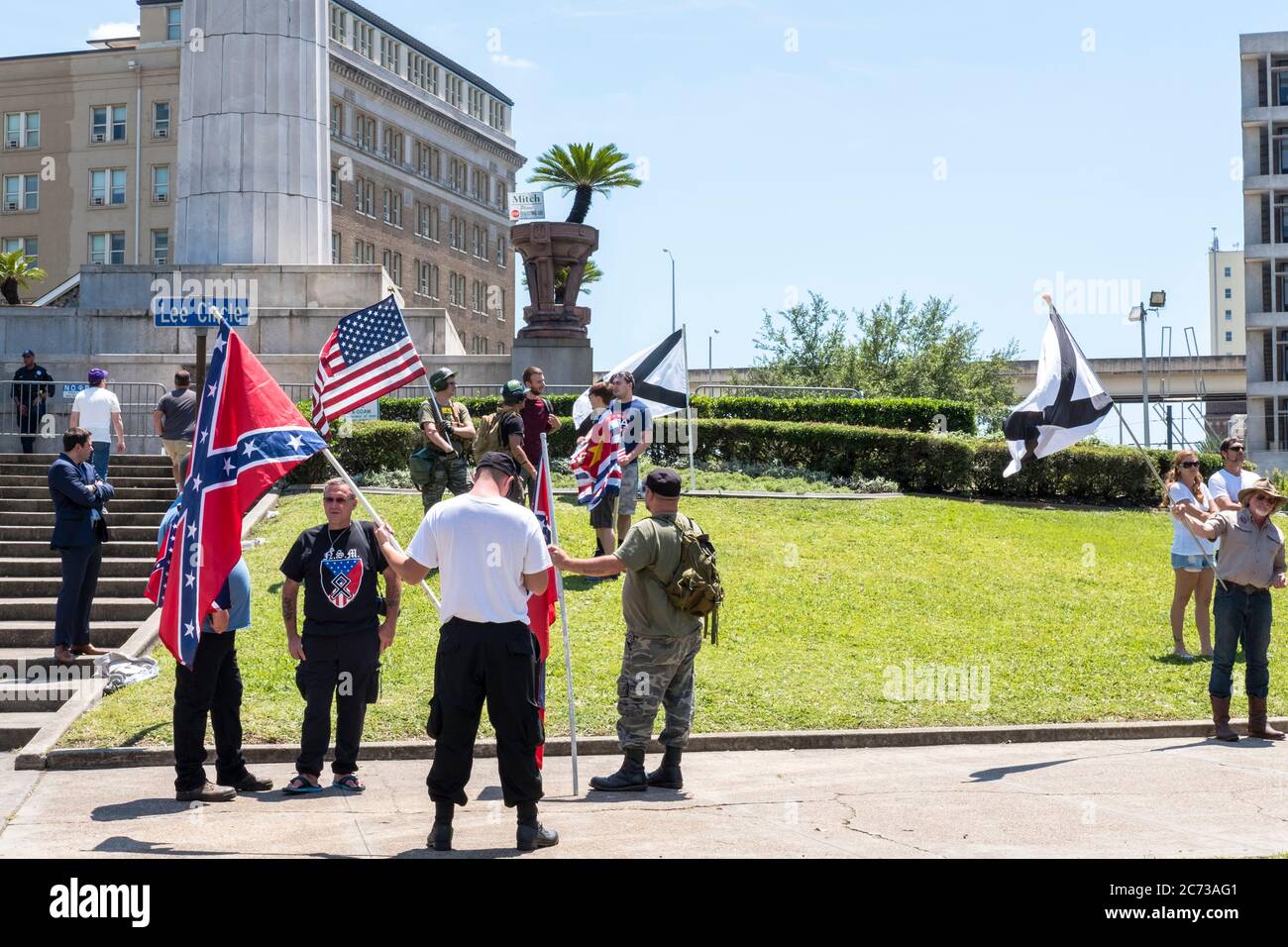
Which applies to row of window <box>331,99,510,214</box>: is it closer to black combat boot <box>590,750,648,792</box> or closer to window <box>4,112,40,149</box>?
window <box>4,112,40,149</box>

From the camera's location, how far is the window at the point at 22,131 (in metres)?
81.9

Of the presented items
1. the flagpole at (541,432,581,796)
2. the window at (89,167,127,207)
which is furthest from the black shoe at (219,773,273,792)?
the window at (89,167,127,207)

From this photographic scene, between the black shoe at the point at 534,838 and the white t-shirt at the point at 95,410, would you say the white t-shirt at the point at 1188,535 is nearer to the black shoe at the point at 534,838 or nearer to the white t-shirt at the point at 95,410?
the black shoe at the point at 534,838

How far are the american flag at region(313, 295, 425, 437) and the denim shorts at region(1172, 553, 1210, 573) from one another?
7.77 metres

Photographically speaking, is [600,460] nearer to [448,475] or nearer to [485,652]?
[448,475]

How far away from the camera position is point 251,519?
61.6 ft

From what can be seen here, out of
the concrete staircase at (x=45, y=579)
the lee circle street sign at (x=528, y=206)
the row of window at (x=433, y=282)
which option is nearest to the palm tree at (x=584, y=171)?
the lee circle street sign at (x=528, y=206)

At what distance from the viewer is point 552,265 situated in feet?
105

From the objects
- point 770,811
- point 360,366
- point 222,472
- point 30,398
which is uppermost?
point 30,398

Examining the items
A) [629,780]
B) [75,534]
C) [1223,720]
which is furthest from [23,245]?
[1223,720]

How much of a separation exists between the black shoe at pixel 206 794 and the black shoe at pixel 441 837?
2.13 metres

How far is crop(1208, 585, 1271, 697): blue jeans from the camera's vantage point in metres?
11.4

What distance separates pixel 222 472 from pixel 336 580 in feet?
3.18
